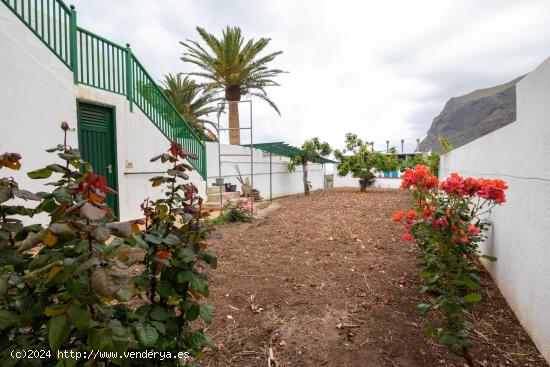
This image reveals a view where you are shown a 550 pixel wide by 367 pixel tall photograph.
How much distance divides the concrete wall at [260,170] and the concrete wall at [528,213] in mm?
7558

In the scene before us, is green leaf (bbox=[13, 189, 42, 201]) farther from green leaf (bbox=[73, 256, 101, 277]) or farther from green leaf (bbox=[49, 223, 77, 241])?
green leaf (bbox=[73, 256, 101, 277])

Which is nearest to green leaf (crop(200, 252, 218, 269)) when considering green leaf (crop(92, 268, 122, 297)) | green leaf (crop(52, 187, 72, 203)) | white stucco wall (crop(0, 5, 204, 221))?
green leaf (crop(92, 268, 122, 297))

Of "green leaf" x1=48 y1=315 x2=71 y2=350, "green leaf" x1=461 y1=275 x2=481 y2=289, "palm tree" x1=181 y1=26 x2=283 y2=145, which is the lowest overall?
"green leaf" x1=461 y1=275 x2=481 y2=289

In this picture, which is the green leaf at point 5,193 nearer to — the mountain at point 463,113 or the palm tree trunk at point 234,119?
the palm tree trunk at point 234,119

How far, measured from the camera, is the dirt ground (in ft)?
7.23

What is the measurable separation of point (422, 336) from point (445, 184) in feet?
3.89

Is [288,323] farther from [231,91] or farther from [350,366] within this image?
[231,91]

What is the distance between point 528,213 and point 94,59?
673 centimetres

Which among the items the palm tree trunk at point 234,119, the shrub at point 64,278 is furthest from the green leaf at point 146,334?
the palm tree trunk at point 234,119

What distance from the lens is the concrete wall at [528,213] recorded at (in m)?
2.16

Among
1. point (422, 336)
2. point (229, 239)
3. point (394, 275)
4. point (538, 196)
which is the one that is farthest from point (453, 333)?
point (229, 239)

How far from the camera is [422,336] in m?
2.40

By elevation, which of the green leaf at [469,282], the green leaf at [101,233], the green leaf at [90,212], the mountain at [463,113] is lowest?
the green leaf at [469,282]

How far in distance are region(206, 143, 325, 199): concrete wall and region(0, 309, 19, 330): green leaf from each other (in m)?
8.80
